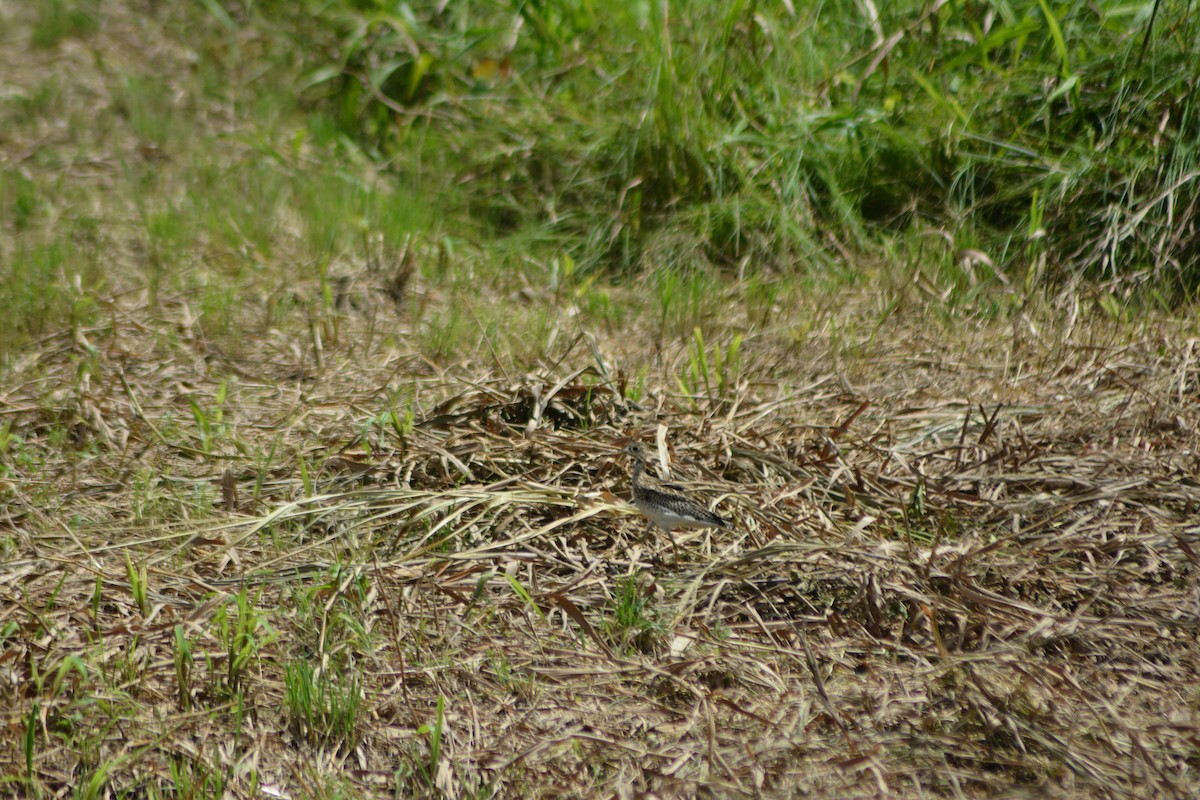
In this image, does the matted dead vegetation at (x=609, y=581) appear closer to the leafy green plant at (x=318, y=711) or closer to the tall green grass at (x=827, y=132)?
the leafy green plant at (x=318, y=711)

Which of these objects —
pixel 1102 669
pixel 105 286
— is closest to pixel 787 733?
pixel 1102 669

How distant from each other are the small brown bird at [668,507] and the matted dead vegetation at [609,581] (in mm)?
106

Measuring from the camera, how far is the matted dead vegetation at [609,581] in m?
2.71

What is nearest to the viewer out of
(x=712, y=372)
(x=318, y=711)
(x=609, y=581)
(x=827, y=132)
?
(x=318, y=711)

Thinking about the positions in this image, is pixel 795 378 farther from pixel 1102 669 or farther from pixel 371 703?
pixel 371 703

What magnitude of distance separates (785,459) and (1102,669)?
118 cm

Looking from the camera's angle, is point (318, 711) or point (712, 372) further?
point (712, 372)

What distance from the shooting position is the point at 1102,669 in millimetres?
2912

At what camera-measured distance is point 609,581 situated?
132 inches

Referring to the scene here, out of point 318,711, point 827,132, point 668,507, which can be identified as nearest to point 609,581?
point 668,507

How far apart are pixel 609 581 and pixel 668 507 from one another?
27cm

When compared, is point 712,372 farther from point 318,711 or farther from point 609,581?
point 318,711

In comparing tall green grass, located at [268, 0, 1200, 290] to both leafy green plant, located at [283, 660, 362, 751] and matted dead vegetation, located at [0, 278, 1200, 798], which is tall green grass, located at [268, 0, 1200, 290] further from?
leafy green plant, located at [283, 660, 362, 751]

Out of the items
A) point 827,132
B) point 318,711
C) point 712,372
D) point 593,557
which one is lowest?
point 712,372
